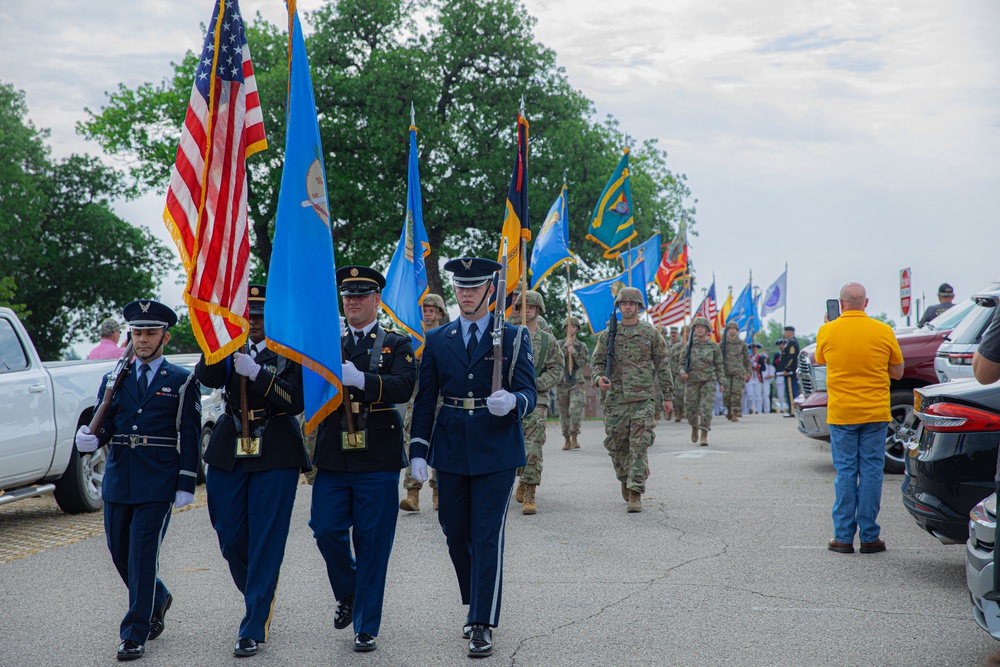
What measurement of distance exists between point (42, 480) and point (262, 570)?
6526mm

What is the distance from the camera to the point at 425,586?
6.91 m

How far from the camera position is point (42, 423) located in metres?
10.0

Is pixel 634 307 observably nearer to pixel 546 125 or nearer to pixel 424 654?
pixel 424 654

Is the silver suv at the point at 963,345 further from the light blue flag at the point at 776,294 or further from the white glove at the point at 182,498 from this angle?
the light blue flag at the point at 776,294

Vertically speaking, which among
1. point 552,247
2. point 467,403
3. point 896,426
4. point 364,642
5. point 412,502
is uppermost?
point 552,247

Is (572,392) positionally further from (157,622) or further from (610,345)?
(157,622)

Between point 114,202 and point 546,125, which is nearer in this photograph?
point 546,125

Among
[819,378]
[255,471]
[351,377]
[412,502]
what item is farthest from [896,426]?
[255,471]

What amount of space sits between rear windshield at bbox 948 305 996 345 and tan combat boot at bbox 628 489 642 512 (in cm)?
354

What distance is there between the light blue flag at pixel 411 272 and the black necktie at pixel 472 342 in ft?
14.7

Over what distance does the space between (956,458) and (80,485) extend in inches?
345

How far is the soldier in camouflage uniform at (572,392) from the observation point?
57.6ft

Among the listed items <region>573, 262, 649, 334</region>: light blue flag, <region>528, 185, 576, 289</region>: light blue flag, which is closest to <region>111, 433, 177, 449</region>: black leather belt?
<region>528, 185, 576, 289</region>: light blue flag

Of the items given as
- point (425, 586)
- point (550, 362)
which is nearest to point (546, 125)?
point (550, 362)
